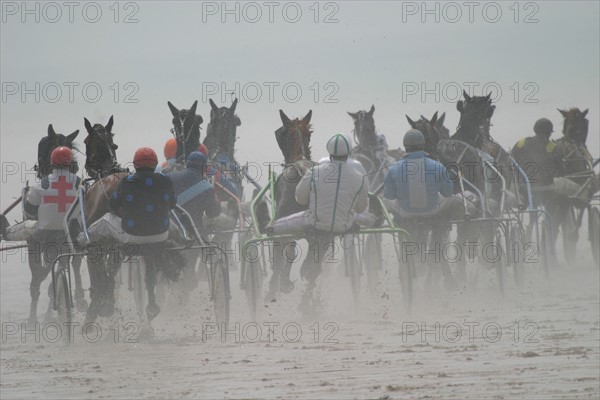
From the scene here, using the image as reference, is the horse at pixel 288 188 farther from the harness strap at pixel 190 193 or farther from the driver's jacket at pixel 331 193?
the harness strap at pixel 190 193

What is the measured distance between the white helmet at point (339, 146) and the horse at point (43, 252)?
3498mm

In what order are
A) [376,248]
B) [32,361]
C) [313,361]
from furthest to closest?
[376,248]
[32,361]
[313,361]

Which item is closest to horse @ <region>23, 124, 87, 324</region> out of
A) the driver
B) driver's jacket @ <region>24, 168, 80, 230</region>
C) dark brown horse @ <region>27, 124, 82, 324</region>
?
dark brown horse @ <region>27, 124, 82, 324</region>

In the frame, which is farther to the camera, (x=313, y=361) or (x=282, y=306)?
(x=282, y=306)

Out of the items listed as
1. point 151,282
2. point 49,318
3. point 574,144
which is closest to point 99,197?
point 151,282

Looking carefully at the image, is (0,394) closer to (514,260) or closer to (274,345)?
(274,345)

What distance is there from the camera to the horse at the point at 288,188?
18000 millimetres

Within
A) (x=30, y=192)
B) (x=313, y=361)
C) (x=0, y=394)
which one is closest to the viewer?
(x=0, y=394)

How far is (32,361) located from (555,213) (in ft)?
39.3

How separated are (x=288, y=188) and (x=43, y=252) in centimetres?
311

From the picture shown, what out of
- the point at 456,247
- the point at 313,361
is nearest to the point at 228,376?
the point at 313,361

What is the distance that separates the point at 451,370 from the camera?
41.1 ft

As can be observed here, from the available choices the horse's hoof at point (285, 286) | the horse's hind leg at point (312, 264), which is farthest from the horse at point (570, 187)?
the horse's hind leg at point (312, 264)

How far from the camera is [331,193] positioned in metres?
17.0
